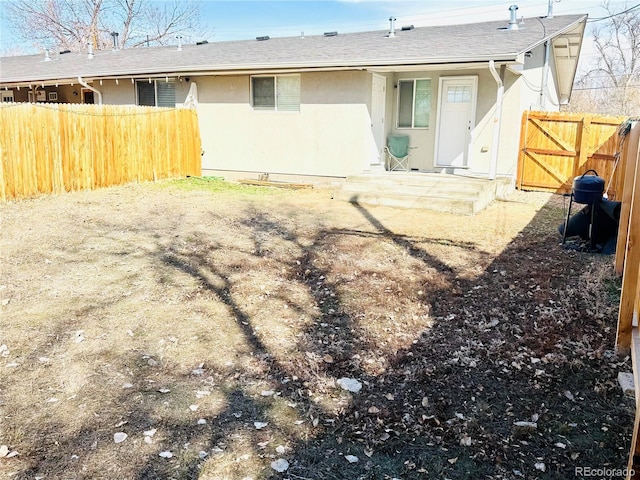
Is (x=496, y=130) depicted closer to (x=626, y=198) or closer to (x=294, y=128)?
(x=294, y=128)

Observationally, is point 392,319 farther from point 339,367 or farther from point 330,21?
point 330,21

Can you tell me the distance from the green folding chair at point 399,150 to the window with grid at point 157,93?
6.15m

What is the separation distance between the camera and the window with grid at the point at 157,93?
46.1 feet

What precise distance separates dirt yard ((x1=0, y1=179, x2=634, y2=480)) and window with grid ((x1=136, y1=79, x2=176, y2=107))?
7.88m

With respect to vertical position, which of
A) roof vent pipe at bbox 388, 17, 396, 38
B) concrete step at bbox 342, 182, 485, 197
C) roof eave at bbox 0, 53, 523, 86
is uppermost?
roof vent pipe at bbox 388, 17, 396, 38

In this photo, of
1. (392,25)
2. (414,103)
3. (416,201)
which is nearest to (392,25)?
(392,25)

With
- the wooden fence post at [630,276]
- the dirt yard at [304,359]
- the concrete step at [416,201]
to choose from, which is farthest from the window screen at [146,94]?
the wooden fence post at [630,276]

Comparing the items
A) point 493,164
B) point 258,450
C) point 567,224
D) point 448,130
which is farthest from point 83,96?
point 258,450

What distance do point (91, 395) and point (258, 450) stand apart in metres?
1.23

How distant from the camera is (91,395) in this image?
319 cm

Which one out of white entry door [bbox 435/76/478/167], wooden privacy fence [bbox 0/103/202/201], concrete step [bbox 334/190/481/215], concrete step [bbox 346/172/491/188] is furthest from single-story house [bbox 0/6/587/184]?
concrete step [bbox 334/190/481/215]

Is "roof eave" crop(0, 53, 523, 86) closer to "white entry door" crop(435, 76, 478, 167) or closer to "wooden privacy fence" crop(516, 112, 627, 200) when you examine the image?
"white entry door" crop(435, 76, 478, 167)
